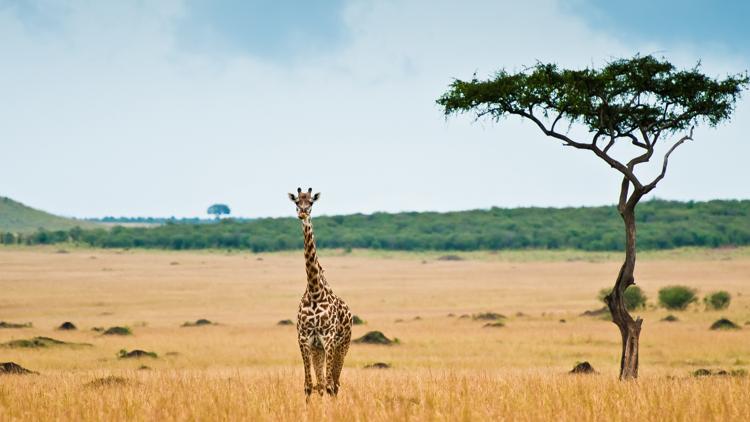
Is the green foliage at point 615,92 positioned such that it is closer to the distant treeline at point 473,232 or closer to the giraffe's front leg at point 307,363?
the giraffe's front leg at point 307,363

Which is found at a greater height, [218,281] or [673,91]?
[673,91]

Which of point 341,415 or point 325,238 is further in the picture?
point 325,238

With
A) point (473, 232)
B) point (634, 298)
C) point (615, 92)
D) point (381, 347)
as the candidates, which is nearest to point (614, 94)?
point (615, 92)

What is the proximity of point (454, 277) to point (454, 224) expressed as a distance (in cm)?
6416

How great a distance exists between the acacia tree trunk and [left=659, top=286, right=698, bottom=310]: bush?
3510cm

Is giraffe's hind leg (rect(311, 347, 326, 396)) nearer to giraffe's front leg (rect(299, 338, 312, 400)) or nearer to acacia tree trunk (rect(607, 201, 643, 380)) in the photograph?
giraffe's front leg (rect(299, 338, 312, 400))

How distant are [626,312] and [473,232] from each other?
431 ft

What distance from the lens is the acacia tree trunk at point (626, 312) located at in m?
23.0

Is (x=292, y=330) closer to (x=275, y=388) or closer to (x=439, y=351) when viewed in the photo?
(x=439, y=351)

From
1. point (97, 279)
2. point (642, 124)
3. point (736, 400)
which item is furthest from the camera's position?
point (97, 279)

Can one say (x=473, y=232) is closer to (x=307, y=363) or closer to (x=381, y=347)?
(x=381, y=347)

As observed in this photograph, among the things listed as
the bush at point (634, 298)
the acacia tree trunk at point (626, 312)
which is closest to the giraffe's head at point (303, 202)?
the acacia tree trunk at point (626, 312)

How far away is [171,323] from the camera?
51.9 metres

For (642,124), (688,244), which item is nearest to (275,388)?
(642,124)
